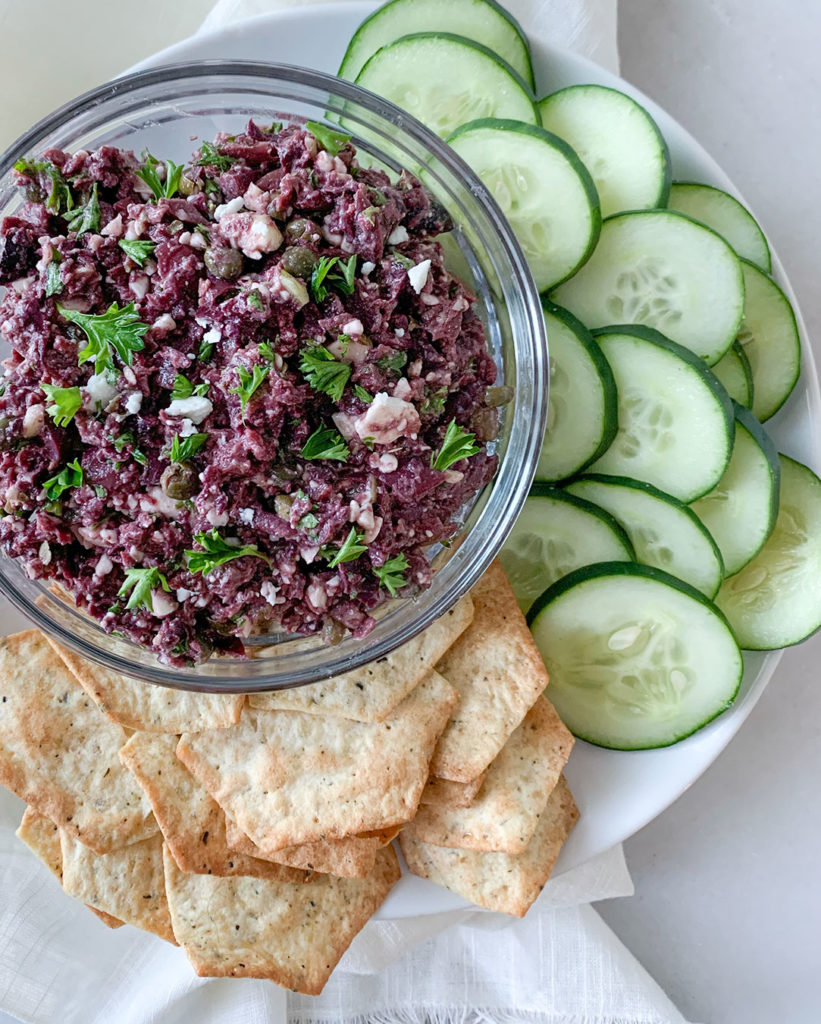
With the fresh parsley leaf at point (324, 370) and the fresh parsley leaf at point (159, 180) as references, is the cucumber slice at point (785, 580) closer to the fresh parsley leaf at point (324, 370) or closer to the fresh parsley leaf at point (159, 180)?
the fresh parsley leaf at point (324, 370)

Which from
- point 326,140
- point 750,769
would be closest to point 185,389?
point 326,140

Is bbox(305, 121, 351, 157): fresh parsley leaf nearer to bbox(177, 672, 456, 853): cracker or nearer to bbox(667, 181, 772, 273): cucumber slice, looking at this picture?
bbox(667, 181, 772, 273): cucumber slice

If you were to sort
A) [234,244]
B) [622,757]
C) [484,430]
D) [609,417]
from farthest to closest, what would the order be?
[622,757], [609,417], [484,430], [234,244]

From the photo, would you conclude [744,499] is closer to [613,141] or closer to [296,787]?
[613,141]

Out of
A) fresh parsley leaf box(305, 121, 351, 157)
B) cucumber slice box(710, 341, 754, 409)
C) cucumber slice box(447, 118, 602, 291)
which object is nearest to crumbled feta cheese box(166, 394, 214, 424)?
fresh parsley leaf box(305, 121, 351, 157)

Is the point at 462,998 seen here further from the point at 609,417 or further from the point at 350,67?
the point at 350,67

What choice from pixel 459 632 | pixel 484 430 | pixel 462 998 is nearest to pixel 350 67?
pixel 484 430

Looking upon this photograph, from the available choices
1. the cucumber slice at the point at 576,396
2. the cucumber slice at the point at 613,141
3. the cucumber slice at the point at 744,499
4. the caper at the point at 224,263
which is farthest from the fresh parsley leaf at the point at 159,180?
the cucumber slice at the point at 744,499
